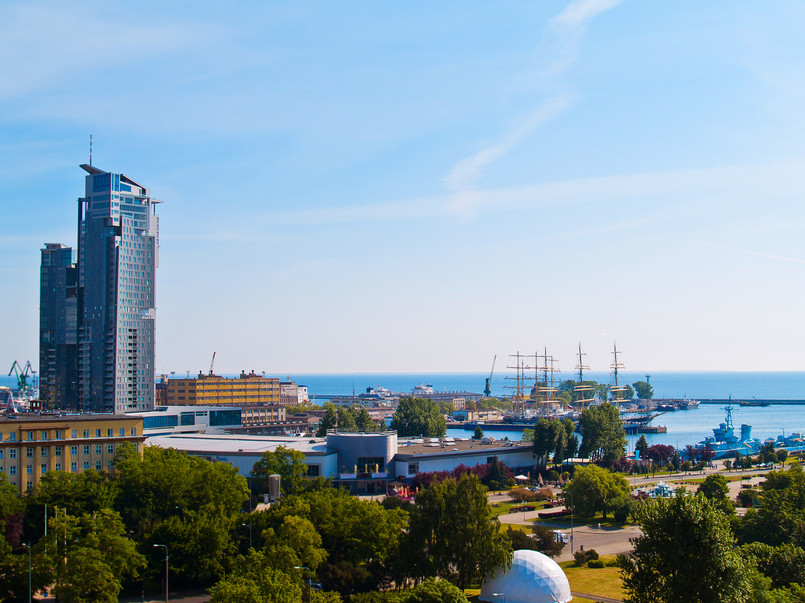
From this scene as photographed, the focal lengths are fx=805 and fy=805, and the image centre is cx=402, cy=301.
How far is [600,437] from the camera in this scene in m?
111

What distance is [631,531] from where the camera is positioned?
68.0 m

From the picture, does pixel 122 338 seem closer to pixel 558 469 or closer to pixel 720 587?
pixel 558 469

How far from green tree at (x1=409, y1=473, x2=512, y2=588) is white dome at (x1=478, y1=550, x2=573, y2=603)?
0.82m

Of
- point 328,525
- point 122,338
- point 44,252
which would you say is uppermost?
point 44,252

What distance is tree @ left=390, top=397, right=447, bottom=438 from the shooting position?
13025 centimetres

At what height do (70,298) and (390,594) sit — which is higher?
(70,298)

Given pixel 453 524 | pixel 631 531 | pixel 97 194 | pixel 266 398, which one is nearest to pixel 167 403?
pixel 266 398

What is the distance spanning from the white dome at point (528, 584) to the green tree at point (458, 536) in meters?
0.82

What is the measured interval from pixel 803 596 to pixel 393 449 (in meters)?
56.4

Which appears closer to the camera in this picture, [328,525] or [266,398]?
[328,525]

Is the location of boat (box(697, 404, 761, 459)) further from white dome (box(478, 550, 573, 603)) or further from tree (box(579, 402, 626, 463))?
white dome (box(478, 550, 573, 603))

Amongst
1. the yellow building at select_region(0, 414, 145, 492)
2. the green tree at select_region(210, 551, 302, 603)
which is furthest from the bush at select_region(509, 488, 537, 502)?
the green tree at select_region(210, 551, 302, 603)

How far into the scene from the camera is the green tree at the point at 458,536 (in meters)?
45.1

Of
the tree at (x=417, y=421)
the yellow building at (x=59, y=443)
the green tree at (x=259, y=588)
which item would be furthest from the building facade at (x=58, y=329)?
the green tree at (x=259, y=588)
